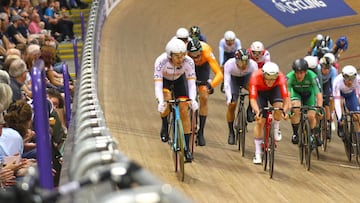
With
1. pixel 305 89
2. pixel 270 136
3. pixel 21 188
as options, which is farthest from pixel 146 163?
pixel 21 188

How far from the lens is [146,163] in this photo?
6242mm

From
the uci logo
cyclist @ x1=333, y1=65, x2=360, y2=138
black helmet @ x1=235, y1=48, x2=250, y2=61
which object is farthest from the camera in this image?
the uci logo

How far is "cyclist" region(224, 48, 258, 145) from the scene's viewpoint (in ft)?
23.2

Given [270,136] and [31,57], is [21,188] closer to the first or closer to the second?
[31,57]

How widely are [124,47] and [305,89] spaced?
562 cm

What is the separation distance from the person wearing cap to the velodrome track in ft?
4.28

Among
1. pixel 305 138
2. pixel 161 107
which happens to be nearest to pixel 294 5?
pixel 305 138

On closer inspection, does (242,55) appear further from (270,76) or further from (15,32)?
(15,32)

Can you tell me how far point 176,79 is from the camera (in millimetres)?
6109

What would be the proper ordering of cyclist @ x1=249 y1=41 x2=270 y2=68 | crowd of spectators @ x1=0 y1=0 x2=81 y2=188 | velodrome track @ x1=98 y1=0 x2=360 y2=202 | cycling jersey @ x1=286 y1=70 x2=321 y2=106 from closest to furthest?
crowd of spectators @ x1=0 y1=0 x2=81 y2=188 → velodrome track @ x1=98 y1=0 x2=360 y2=202 → cycling jersey @ x1=286 y1=70 x2=321 y2=106 → cyclist @ x1=249 y1=41 x2=270 y2=68

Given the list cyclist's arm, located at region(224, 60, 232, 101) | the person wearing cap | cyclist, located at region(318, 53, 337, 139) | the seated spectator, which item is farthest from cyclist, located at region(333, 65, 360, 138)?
the person wearing cap

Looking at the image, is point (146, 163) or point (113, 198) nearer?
point (113, 198)

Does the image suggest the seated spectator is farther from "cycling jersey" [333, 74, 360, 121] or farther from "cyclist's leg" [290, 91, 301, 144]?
"cycling jersey" [333, 74, 360, 121]

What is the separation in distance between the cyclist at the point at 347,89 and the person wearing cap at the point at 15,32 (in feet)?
13.5
